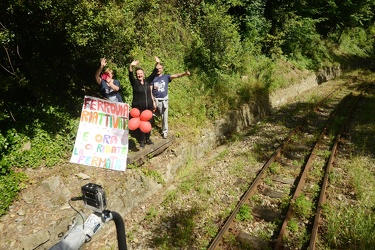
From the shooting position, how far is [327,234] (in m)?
5.11

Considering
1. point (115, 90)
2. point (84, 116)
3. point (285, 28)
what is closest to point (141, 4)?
point (115, 90)

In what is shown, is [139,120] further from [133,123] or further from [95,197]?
[95,197]

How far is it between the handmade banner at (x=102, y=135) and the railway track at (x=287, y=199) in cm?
296

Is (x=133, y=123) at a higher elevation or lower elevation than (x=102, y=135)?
higher

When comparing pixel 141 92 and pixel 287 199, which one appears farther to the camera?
pixel 141 92

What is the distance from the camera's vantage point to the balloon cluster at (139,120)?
21.1 feet

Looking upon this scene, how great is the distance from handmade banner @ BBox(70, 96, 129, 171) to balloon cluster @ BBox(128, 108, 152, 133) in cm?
26

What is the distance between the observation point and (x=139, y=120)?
259 inches

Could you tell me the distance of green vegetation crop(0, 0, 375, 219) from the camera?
5141 mm

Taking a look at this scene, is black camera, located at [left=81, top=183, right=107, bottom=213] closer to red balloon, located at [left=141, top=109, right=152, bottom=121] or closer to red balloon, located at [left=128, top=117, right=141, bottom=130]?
red balloon, located at [left=128, top=117, right=141, bottom=130]

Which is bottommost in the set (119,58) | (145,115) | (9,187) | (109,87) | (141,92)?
(9,187)

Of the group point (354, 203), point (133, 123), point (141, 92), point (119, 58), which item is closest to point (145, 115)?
point (133, 123)

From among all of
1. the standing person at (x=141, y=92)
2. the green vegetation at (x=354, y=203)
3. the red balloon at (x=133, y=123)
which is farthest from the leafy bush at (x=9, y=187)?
the green vegetation at (x=354, y=203)

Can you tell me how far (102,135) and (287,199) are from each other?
4.68 metres
